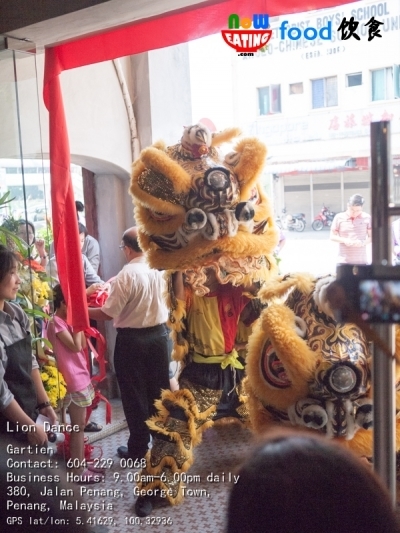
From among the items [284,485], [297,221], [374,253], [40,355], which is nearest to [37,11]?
[40,355]

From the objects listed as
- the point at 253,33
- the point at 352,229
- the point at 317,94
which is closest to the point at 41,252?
the point at 253,33

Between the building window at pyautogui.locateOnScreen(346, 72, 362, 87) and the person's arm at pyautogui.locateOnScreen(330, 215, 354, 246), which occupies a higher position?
the building window at pyautogui.locateOnScreen(346, 72, 362, 87)

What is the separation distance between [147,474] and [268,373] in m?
0.80

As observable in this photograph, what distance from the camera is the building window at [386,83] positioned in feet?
10.0

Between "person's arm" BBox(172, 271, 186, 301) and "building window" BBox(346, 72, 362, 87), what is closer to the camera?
"person's arm" BBox(172, 271, 186, 301)

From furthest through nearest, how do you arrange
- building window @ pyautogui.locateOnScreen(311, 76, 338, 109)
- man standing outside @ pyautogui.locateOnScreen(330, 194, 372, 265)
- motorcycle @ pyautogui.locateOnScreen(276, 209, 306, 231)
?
motorcycle @ pyautogui.locateOnScreen(276, 209, 306, 231) < building window @ pyautogui.locateOnScreen(311, 76, 338, 109) < man standing outside @ pyautogui.locateOnScreen(330, 194, 372, 265)

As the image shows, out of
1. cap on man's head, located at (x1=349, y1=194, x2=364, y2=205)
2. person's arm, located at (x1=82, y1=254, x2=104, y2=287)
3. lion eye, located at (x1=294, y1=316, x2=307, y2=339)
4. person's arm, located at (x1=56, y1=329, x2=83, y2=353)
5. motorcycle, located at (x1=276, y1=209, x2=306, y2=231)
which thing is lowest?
person's arm, located at (x1=56, y1=329, x2=83, y2=353)

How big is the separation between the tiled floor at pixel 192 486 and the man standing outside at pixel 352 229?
38.3 inches

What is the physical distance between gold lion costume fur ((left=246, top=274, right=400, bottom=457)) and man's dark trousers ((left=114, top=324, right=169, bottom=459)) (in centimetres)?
88

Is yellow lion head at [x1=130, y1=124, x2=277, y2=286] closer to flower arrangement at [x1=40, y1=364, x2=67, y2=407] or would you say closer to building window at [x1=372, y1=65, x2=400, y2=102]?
flower arrangement at [x1=40, y1=364, x2=67, y2=407]

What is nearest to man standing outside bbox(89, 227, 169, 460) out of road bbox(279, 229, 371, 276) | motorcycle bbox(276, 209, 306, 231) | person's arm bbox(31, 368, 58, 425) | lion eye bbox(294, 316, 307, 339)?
person's arm bbox(31, 368, 58, 425)

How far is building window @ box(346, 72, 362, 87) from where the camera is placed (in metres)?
3.16

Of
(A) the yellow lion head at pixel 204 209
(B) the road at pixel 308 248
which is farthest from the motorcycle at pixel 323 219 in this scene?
(A) the yellow lion head at pixel 204 209

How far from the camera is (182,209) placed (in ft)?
6.93
